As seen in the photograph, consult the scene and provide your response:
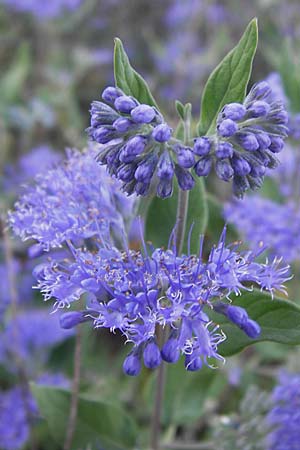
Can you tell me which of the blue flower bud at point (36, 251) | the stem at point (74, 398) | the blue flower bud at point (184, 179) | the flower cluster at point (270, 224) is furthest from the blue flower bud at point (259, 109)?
the flower cluster at point (270, 224)

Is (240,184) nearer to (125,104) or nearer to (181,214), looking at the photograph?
(181,214)

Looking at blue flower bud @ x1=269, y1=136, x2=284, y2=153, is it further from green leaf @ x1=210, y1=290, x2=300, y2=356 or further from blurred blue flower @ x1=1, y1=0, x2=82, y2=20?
blurred blue flower @ x1=1, y1=0, x2=82, y2=20

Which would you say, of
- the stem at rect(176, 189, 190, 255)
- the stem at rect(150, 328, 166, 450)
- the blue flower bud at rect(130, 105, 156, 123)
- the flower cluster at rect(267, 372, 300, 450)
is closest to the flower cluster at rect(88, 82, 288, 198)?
the blue flower bud at rect(130, 105, 156, 123)

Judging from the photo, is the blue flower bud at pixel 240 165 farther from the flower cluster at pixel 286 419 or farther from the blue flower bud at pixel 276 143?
the flower cluster at pixel 286 419

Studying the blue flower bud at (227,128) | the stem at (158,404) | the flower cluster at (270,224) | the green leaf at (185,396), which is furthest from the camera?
the flower cluster at (270,224)

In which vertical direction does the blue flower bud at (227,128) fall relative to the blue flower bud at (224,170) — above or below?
above

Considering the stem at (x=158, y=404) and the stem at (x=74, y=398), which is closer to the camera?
the stem at (x=158, y=404)

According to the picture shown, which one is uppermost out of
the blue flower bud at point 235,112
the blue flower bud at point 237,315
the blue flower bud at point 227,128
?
the blue flower bud at point 235,112
